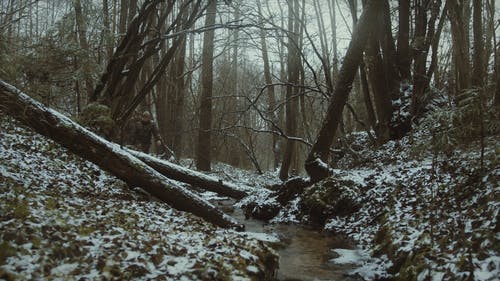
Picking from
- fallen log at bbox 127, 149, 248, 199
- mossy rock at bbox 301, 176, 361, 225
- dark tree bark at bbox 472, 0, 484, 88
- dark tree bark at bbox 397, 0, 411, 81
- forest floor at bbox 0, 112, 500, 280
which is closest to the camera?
forest floor at bbox 0, 112, 500, 280

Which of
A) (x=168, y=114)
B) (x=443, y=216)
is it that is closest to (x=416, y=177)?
(x=443, y=216)

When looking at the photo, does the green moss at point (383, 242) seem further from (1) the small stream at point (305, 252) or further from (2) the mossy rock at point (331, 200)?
(2) the mossy rock at point (331, 200)

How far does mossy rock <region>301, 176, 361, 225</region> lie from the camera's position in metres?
8.09

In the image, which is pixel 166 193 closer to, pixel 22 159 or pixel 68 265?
pixel 22 159

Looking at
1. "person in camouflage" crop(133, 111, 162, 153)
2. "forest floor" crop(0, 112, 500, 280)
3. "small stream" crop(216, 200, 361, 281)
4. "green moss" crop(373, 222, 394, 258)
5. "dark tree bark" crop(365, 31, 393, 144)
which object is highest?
"dark tree bark" crop(365, 31, 393, 144)

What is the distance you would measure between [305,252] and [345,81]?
4.88m

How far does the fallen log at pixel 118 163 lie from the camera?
23.7 ft

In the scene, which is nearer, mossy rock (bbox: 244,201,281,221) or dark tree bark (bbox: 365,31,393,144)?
mossy rock (bbox: 244,201,281,221)

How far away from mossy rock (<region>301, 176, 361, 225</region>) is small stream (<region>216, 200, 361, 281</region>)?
1.64 ft

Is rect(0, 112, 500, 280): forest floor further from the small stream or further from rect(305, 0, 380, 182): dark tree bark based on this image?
rect(305, 0, 380, 182): dark tree bark

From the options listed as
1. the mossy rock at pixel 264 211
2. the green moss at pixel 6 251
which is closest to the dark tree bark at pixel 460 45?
the mossy rock at pixel 264 211

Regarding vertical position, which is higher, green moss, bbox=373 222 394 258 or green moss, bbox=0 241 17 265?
green moss, bbox=0 241 17 265

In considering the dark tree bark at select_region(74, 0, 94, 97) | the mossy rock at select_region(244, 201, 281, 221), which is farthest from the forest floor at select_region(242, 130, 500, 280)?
the dark tree bark at select_region(74, 0, 94, 97)

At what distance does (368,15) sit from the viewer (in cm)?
965
